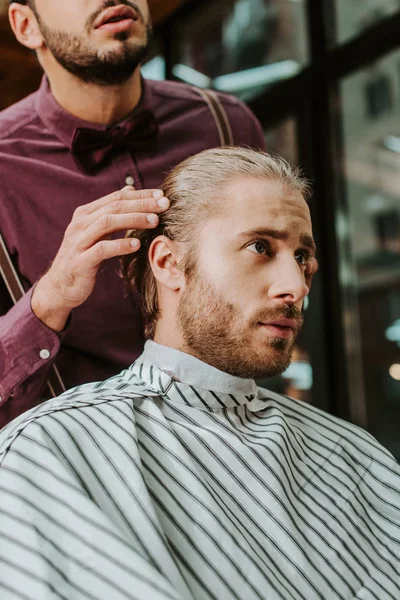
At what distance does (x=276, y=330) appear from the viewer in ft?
5.08

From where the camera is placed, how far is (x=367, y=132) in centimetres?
438

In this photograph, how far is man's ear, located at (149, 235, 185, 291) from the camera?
169 cm

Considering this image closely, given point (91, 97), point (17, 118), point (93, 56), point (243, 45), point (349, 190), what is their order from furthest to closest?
point (243, 45) < point (349, 190) < point (17, 118) < point (91, 97) < point (93, 56)

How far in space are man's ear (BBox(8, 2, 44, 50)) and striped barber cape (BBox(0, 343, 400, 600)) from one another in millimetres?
922

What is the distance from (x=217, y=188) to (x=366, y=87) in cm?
299

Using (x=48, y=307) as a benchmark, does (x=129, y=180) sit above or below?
above

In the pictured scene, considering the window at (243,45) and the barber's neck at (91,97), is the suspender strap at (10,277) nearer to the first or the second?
the barber's neck at (91,97)

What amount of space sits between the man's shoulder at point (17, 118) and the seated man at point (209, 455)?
19.0 inches

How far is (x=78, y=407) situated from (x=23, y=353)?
0.34 m

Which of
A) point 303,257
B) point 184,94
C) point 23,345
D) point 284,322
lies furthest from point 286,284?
point 184,94

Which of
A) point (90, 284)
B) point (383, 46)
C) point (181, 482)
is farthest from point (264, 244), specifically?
point (383, 46)

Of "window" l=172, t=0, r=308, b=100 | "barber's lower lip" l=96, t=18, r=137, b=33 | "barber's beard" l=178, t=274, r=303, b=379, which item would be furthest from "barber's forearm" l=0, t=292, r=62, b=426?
"window" l=172, t=0, r=308, b=100

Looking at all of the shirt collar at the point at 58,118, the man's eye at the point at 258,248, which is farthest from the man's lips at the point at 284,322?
the shirt collar at the point at 58,118

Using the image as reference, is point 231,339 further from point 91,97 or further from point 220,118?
point 220,118
